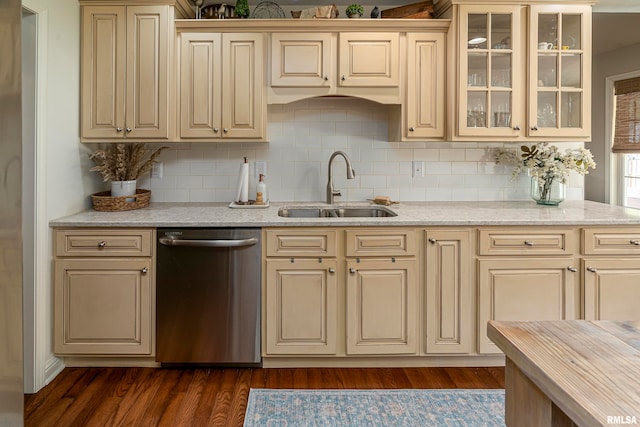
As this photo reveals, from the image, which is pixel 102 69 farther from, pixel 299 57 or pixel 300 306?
pixel 300 306

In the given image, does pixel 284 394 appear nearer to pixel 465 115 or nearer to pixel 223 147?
pixel 223 147

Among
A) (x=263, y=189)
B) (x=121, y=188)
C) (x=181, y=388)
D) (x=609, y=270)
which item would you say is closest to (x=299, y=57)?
(x=263, y=189)

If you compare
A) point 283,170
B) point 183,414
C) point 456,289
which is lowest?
point 183,414

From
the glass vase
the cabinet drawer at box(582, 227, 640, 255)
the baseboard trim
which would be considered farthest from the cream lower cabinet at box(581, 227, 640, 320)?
the baseboard trim

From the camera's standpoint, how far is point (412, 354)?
2658mm

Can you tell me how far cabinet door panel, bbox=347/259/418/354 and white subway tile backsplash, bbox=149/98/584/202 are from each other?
2.83 ft

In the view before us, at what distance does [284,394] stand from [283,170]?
5.19 ft

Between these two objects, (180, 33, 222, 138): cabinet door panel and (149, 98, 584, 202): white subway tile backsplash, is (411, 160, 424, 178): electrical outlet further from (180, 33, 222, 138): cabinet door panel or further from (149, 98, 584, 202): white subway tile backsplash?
(180, 33, 222, 138): cabinet door panel

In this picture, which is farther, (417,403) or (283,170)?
(283,170)

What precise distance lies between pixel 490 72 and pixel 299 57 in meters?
1.23

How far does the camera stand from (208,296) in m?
2.59

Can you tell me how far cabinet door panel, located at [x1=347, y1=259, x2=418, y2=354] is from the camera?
8.56 ft

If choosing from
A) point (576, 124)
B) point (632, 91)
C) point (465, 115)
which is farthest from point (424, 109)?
point (632, 91)

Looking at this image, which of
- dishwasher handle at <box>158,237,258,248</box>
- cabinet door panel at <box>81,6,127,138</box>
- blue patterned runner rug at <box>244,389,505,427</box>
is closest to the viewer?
blue patterned runner rug at <box>244,389,505,427</box>
